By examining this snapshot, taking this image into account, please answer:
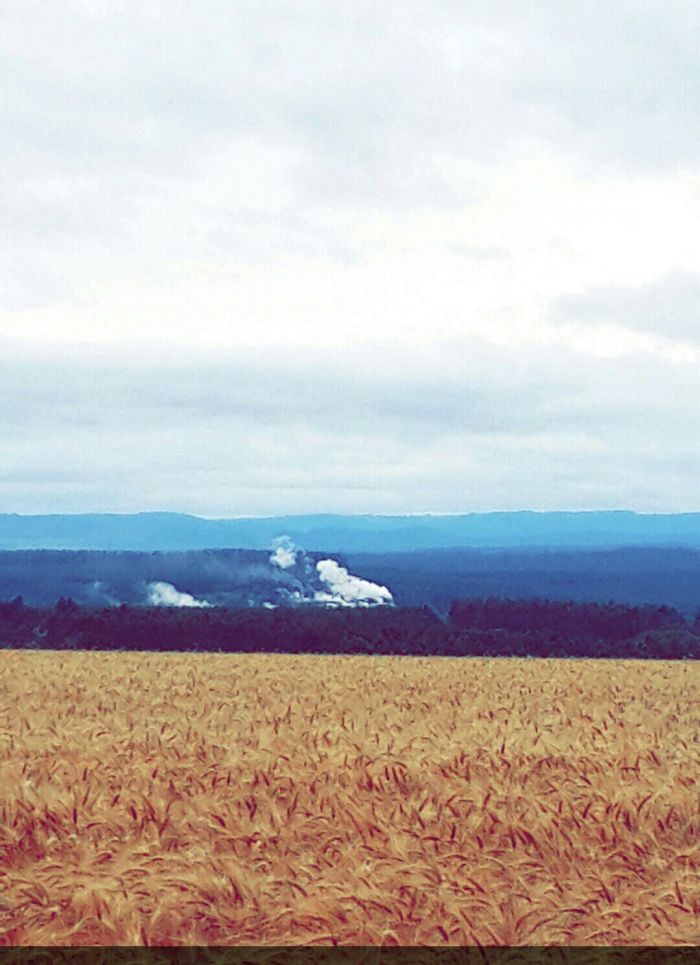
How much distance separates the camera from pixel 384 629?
2577 cm

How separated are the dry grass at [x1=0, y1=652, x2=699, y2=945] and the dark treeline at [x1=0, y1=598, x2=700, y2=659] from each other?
10016mm

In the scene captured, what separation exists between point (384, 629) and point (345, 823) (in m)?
17.5

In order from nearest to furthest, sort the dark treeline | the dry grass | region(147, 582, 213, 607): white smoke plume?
the dry grass, the dark treeline, region(147, 582, 213, 607): white smoke plume

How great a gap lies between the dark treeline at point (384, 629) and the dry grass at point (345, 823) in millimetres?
10016

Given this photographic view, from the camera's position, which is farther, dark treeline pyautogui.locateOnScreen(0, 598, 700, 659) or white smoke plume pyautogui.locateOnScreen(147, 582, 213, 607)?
white smoke plume pyautogui.locateOnScreen(147, 582, 213, 607)

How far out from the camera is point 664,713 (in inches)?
580

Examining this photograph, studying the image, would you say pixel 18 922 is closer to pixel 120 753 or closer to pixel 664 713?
pixel 120 753

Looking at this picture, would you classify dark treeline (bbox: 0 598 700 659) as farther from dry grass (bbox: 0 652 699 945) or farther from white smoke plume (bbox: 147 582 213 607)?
white smoke plume (bbox: 147 582 213 607)

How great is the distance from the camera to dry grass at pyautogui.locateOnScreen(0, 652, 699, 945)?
20.6 ft

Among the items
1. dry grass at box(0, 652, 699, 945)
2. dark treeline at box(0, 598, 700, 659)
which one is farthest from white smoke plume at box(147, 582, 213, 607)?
dry grass at box(0, 652, 699, 945)

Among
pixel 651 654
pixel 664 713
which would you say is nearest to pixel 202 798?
pixel 664 713

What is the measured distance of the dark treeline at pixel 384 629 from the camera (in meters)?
25.0

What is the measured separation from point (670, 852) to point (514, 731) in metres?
4.17

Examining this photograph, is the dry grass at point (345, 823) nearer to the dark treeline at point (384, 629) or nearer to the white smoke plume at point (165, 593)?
the dark treeline at point (384, 629)
